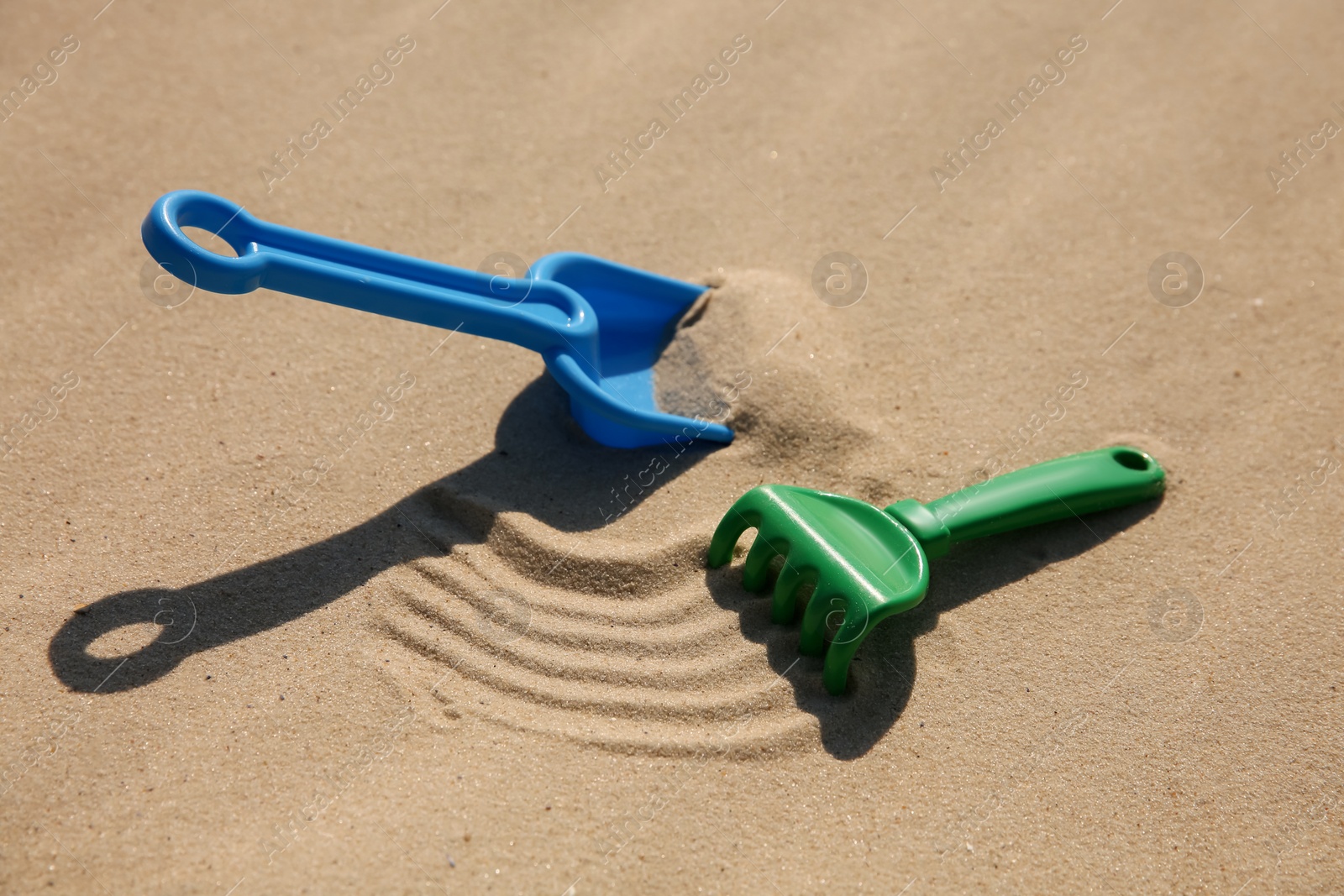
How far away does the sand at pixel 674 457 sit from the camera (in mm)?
1729

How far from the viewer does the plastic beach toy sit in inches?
72.5

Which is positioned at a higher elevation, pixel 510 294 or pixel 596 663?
pixel 510 294

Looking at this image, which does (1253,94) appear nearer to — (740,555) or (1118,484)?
(1118,484)

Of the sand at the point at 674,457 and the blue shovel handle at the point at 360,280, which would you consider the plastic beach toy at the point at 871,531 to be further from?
the blue shovel handle at the point at 360,280

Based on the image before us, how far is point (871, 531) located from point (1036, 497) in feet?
1.29

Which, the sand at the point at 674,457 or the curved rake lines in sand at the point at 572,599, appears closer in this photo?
the sand at the point at 674,457

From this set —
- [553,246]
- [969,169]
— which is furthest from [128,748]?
[969,169]

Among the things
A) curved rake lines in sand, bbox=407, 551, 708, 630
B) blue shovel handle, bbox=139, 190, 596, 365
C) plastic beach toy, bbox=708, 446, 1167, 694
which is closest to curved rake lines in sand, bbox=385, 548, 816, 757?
curved rake lines in sand, bbox=407, 551, 708, 630

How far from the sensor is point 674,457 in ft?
7.47

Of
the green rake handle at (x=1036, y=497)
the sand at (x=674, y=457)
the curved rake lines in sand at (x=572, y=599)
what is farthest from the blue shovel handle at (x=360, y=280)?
the green rake handle at (x=1036, y=497)

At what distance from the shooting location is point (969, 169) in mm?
2955

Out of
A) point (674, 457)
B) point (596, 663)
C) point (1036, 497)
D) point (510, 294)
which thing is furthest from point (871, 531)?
point (510, 294)

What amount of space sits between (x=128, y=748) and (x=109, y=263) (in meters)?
1.44

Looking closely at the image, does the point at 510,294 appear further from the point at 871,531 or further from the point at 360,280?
the point at 871,531
